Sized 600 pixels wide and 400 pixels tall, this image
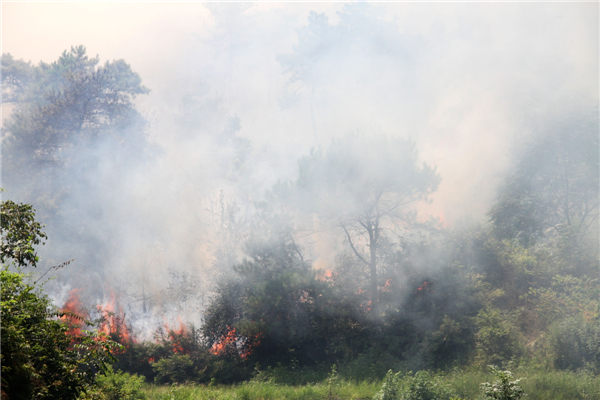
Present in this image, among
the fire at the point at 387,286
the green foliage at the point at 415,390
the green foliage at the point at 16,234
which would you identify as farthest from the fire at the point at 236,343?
the green foliage at the point at 16,234

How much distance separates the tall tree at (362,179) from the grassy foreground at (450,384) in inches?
202

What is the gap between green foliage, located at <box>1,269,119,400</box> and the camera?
17.5 feet

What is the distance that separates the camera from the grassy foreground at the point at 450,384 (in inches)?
433

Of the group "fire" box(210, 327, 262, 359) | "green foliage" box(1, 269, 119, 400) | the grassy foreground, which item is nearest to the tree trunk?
the grassy foreground

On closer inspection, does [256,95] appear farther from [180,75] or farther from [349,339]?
[349,339]

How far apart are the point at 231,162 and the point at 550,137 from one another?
2371 cm

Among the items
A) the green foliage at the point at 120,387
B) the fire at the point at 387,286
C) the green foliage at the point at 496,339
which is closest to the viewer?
the green foliage at the point at 120,387

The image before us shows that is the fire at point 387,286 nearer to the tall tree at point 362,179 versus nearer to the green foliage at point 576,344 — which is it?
the tall tree at point 362,179

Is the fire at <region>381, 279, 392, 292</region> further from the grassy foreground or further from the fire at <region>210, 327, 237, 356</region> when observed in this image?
the fire at <region>210, 327, 237, 356</region>

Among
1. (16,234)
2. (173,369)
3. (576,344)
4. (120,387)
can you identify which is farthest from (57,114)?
(576,344)

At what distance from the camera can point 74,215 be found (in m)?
28.7

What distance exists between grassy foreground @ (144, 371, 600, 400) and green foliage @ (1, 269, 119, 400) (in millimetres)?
6643

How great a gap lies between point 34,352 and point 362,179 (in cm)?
1407

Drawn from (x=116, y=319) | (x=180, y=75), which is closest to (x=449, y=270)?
(x=116, y=319)
